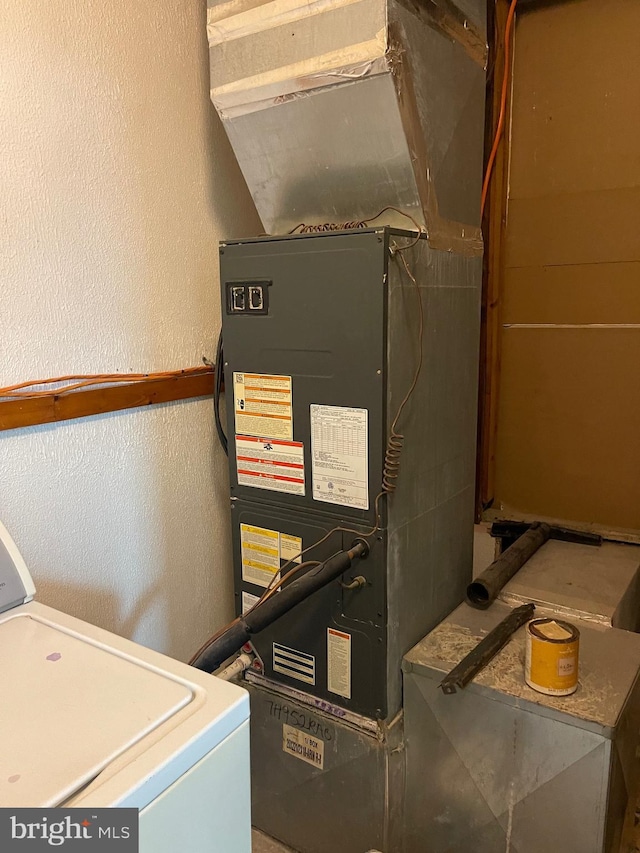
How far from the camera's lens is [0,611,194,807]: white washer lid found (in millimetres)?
694

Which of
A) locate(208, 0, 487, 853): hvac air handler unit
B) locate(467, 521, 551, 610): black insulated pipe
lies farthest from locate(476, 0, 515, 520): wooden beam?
locate(208, 0, 487, 853): hvac air handler unit

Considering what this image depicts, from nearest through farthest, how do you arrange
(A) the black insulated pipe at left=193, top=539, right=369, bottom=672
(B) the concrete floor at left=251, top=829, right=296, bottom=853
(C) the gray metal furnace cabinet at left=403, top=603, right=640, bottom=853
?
(A) the black insulated pipe at left=193, top=539, right=369, bottom=672 < (C) the gray metal furnace cabinet at left=403, top=603, right=640, bottom=853 < (B) the concrete floor at left=251, top=829, right=296, bottom=853

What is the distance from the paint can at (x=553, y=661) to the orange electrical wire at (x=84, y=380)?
3.53 feet

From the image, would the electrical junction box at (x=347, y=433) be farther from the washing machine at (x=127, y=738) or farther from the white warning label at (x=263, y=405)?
the washing machine at (x=127, y=738)

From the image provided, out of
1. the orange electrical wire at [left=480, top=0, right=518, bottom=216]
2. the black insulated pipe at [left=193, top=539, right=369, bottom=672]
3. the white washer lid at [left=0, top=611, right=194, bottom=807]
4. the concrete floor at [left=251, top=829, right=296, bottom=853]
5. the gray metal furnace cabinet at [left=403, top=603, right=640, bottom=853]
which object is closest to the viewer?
the white washer lid at [left=0, top=611, right=194, bottom=807]

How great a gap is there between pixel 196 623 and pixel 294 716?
0.41m

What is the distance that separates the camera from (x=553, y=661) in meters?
1.32

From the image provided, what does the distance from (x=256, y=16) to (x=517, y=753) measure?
1.70 meters

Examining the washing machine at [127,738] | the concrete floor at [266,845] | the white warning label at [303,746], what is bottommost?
the concrete floor at [266,845]

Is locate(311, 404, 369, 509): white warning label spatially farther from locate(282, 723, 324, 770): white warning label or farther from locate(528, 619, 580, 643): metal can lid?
locate(282, 723, 324, 770): white warning label

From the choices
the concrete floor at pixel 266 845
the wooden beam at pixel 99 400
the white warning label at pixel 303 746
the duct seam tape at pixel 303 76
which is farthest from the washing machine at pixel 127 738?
the duct seam tape at pixel 303 76

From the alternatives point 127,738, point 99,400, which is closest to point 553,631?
point 127,738

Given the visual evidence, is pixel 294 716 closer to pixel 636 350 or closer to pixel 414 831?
pixel 414 831

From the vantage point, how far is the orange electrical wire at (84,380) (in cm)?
133
